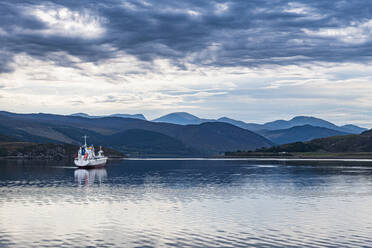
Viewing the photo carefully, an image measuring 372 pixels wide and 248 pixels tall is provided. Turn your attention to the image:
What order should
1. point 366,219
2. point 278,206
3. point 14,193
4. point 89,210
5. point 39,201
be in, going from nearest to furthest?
point 366,219 < point 89,210 < point 278,206 < point 39,201 < point 14,193

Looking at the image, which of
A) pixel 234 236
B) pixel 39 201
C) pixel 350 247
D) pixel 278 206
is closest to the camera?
pixel 350 247

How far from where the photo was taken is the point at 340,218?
234 ft

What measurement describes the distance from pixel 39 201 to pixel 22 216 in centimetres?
1970

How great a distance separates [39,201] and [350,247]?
2394 inches

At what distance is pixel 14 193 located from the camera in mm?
106000

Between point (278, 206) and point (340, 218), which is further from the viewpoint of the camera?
point (278, 206)

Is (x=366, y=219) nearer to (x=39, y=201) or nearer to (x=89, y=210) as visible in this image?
(x=89, y=210)

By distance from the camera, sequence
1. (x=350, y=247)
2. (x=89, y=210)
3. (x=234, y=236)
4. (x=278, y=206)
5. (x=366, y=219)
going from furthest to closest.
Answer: (x=278, y=206), (x=89, y=210), (x=366, y=219), (x=234, y=236), (x=350, y=247)

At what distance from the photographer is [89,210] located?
79.3 metres

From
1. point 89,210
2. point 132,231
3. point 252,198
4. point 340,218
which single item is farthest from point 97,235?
point 252,198

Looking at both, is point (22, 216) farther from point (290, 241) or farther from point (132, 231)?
point (290, 241)

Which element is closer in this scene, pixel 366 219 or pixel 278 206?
pixel 366 219

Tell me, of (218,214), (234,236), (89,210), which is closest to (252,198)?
(218,214)

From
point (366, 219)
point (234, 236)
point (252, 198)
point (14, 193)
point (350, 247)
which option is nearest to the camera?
point (350, 247)
